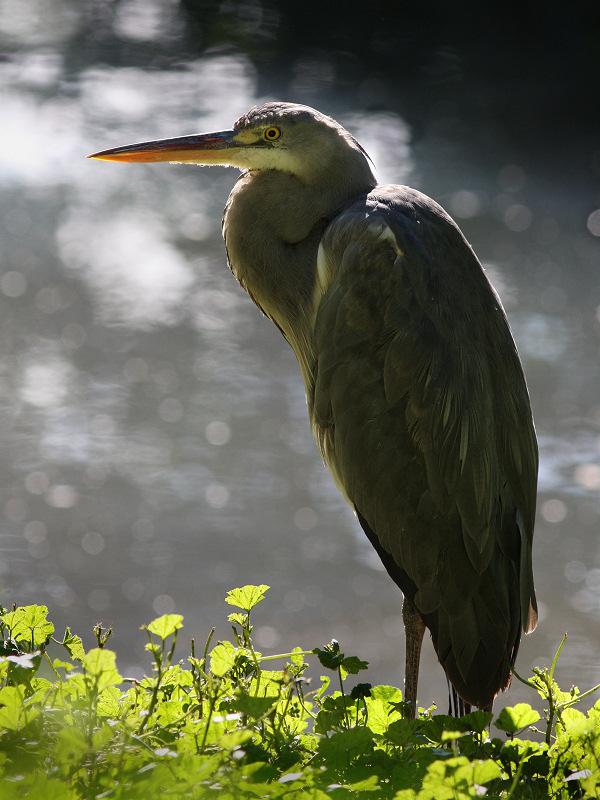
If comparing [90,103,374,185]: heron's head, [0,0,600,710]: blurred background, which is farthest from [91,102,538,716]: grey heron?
[0,0,600,710]: blurred background

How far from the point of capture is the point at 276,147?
1963 millimetres

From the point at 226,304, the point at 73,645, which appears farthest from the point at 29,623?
the point at 226,304

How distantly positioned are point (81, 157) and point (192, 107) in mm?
803

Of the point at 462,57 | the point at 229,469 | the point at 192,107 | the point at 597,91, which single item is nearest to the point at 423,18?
the point at 462,57

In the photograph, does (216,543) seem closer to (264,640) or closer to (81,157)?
(264,640)

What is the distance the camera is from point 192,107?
5.66 meters

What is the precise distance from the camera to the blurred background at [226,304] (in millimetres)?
2922

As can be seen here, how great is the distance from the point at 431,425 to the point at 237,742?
91cm

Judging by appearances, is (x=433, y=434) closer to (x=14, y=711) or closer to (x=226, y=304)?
(x=14, y=711)

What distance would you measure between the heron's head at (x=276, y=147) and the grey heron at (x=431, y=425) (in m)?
0.16

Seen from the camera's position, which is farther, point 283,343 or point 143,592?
point 283,343

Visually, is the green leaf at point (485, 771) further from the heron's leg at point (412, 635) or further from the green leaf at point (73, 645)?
the heron's leg at point (412, 635)

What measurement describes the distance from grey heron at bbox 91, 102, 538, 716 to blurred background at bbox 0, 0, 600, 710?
97 centimetres

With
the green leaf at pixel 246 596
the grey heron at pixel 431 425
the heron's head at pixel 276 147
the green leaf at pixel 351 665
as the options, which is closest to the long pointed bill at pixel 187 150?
the heron's head at pixel 276 147
